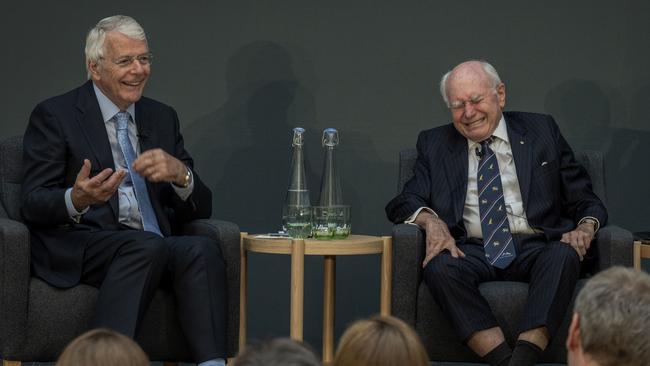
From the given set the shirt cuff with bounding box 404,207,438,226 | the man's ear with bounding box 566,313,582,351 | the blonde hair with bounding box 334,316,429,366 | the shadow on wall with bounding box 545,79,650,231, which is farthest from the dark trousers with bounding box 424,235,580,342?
the blonde hair with bounding box 334,316,429,366

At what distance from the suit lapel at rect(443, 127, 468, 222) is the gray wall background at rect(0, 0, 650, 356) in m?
0.89

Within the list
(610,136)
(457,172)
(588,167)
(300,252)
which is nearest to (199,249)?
(300,252)

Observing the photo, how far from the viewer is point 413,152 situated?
479 cm

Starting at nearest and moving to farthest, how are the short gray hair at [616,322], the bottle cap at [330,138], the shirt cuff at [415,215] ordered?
the short gray hair at [616,322] → the shirt cuff at [415,215] → the bottle cap at [330,138]

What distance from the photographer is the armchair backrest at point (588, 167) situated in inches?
185

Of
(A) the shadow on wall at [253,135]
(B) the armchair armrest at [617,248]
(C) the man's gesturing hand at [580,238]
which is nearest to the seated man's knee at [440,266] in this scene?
(C) the man's gesturing hand at [580,238]

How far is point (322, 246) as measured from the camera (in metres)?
4.38

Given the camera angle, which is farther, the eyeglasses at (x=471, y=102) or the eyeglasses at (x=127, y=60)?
the eyeglasses at (x=471, y=102)

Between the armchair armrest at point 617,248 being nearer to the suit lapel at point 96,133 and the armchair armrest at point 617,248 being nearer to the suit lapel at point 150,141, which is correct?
the suit lapel at point 150,141

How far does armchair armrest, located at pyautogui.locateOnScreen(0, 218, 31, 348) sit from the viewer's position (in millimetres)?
3896

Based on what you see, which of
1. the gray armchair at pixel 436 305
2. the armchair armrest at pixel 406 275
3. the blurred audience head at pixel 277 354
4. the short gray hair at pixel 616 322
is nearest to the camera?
the blurred audience head at pixel 277 354

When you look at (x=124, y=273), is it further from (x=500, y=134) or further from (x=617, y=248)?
(x=617, y=248)

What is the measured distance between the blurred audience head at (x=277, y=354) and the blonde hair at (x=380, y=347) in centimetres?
18

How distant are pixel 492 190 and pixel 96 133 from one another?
1501 millimetres
